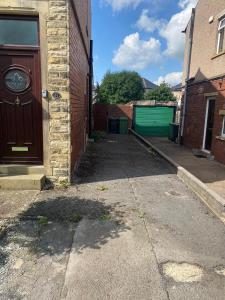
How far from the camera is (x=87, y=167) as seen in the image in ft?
24.8

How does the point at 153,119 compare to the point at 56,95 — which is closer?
the point at 56,95

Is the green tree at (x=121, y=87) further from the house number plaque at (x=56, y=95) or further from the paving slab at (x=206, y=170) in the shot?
the house number plaque at (x=56, y=95)

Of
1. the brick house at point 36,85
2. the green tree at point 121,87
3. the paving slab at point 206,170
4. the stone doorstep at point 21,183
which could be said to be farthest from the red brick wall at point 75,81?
the green tree at point 121,87

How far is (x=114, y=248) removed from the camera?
3346 mm

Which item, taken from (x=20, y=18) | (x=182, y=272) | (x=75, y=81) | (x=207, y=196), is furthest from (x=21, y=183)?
(x=207, y=196)

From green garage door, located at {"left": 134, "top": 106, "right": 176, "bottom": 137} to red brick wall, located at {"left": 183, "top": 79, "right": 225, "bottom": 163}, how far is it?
21.1 ft

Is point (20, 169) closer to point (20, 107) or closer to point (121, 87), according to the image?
point (20, 107)

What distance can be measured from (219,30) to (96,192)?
8.26 m

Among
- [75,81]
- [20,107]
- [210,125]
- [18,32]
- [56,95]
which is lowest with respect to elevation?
[210,125]

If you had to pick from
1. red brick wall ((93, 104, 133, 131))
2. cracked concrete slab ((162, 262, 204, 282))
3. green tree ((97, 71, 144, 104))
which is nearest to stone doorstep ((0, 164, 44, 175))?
cracked concrete slab ((162, 262, 204, 282))

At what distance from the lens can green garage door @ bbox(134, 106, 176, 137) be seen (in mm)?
19531

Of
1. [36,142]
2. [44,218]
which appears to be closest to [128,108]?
[36,142]

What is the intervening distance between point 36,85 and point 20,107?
577 millimetres

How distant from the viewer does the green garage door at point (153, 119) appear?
64.1 ft
